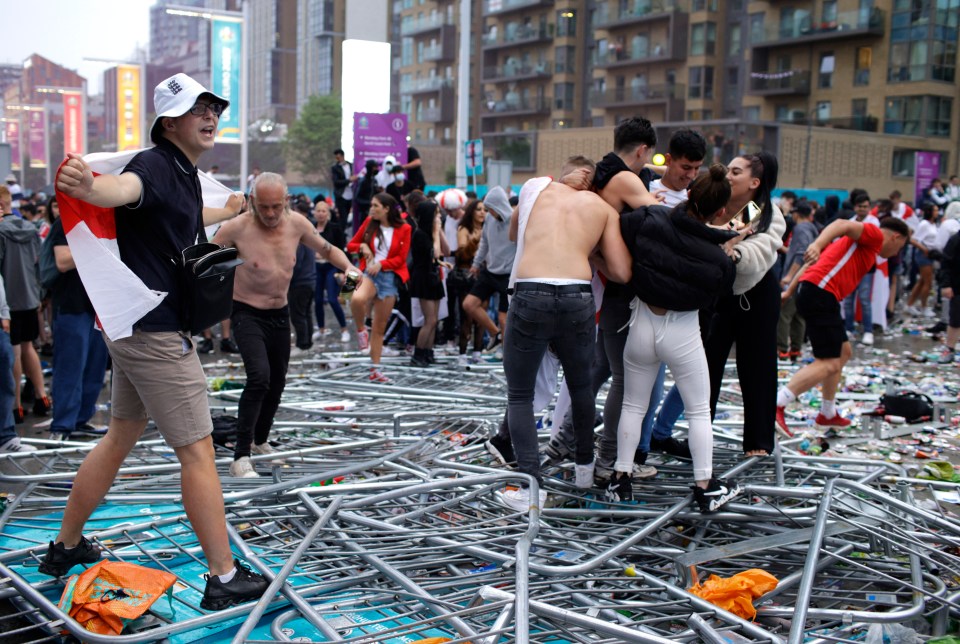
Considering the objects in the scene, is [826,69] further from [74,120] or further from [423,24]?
[423,24]

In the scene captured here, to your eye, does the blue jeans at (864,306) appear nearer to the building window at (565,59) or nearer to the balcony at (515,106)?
the building window at (565,59)

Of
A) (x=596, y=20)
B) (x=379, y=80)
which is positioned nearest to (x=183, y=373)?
(x=379, y=80)

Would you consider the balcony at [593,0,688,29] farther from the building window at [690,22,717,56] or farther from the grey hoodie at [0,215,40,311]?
the grey hoodie at [0,215,40,311]

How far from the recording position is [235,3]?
561 ft

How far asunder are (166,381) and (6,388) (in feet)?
11.2

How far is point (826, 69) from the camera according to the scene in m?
46.8

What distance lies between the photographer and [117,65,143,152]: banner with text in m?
39.5

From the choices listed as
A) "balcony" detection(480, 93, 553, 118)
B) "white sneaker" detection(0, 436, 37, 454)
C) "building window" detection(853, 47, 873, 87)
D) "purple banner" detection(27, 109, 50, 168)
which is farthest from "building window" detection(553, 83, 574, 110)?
"white sneaker" detection(0, 436, 37, 454)

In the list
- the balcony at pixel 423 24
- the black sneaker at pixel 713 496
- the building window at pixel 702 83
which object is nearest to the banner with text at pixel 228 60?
the black sneaker at pixel 713 496

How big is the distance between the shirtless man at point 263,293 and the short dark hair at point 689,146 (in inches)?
85.0

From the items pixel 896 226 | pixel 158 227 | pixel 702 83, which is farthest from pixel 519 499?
pixel 702 83

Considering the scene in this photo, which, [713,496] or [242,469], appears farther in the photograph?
[242,469]

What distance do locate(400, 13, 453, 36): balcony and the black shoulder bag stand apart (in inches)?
3150

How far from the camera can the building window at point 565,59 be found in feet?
209
